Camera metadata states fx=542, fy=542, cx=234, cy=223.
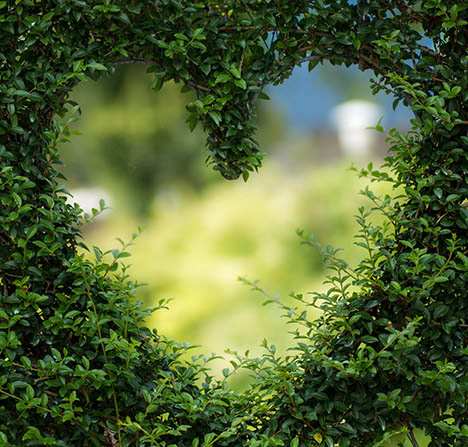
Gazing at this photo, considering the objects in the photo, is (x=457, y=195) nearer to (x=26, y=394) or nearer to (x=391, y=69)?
(x=391, y=69)

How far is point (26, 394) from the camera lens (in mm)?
1351

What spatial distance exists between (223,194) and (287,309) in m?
3.57

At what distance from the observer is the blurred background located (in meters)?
4.43

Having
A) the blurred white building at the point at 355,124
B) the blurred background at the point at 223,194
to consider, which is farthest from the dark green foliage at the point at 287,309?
the blurred white building at the point at 355,124

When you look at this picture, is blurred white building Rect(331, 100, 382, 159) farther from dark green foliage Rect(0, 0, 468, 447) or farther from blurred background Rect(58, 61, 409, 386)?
dark green foliage Rect(0, 0, 468, 447)

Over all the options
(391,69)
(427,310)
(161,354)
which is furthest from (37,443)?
(391,69)

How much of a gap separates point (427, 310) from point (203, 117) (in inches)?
32.0

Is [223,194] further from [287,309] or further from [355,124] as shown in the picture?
[287,309]

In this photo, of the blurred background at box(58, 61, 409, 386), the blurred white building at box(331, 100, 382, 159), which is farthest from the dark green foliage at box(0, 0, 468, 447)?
the blurred white building at box(331, 100, 382, 159)

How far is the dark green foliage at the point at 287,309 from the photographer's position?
1407mm

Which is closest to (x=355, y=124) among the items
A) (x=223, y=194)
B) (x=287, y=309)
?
(x=223, y=194)

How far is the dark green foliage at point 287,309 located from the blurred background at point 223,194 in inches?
102

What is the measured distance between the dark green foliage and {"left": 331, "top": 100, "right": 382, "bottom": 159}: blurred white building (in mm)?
3920

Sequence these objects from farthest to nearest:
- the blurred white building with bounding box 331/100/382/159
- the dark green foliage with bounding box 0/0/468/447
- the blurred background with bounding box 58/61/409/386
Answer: the blurred white building with bounding box 331/100/382/159 → the blurred background with bounding box 58/61/409/386 → the dark green foliage with bounding box 0/0/468/447
